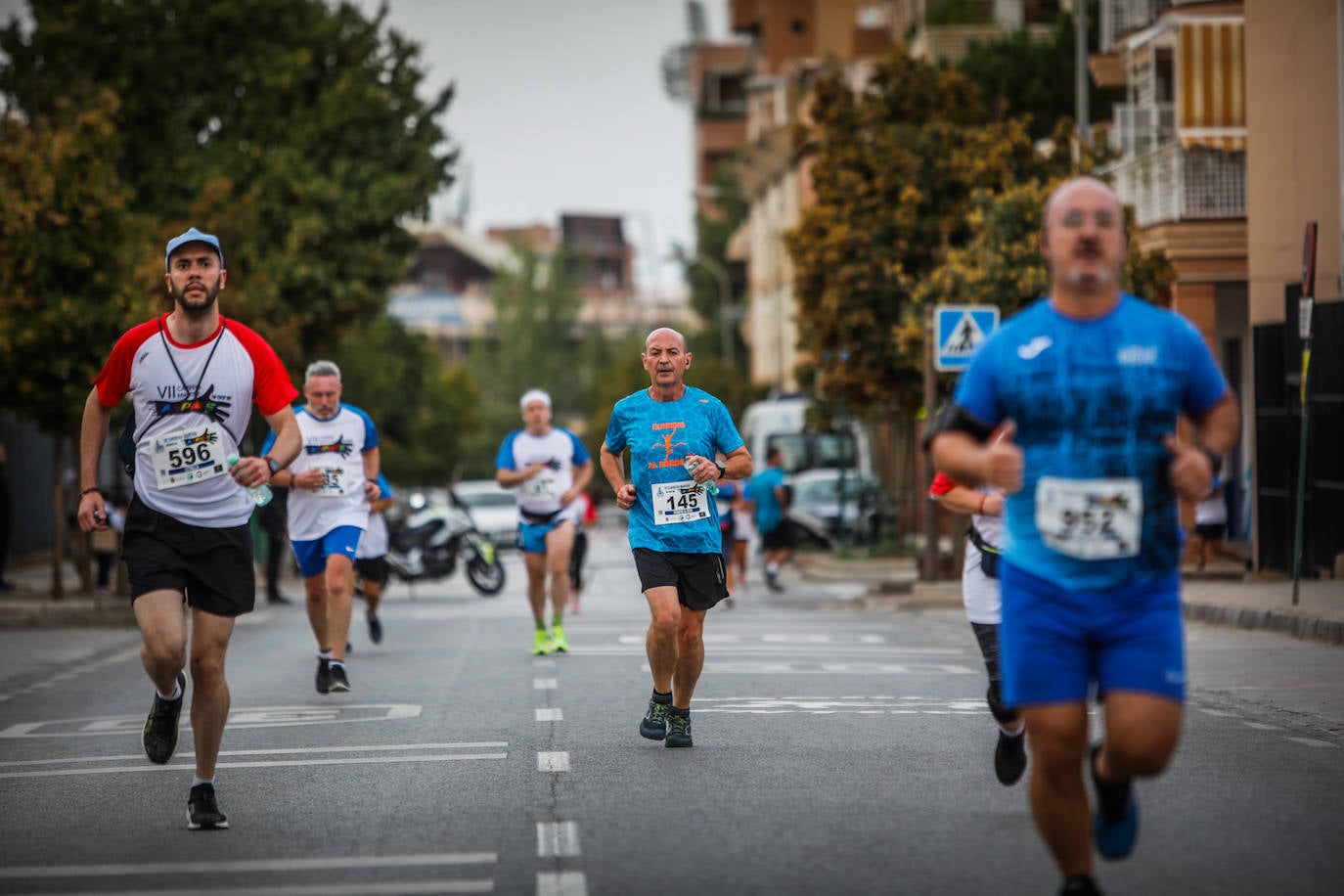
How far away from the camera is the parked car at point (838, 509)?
3612 centimetres

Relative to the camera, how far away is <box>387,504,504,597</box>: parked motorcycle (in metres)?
27.3

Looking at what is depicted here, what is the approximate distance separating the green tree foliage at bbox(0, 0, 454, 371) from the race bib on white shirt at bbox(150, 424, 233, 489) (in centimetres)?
2595

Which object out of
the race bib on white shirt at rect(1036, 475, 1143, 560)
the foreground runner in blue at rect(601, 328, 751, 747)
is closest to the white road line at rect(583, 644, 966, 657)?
the foreground runner in blue at rect(601, 328, 751, 747)

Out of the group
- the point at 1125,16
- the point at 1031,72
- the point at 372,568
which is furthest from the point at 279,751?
the point at 1031,72

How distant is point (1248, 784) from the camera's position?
8430mm

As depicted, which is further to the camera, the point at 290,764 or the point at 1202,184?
the point at 1202,184

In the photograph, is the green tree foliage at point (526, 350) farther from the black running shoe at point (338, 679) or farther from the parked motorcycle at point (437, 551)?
the black running shoe at point (338, 679)

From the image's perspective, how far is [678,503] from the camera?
9859mm

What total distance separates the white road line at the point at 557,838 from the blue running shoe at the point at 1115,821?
6.73 ft

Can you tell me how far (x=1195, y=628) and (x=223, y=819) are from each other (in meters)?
12.5

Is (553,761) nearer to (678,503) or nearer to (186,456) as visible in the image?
(678,503)

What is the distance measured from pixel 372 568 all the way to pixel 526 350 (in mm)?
98543

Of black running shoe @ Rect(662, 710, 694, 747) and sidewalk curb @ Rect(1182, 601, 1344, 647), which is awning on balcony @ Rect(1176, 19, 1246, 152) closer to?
sidewalk curb @ Rect(1182, 601, 1344, 647)

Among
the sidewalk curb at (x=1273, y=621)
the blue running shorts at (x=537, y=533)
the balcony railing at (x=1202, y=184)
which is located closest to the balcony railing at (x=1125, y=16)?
the balcony railing at (x=1202, y=184)
